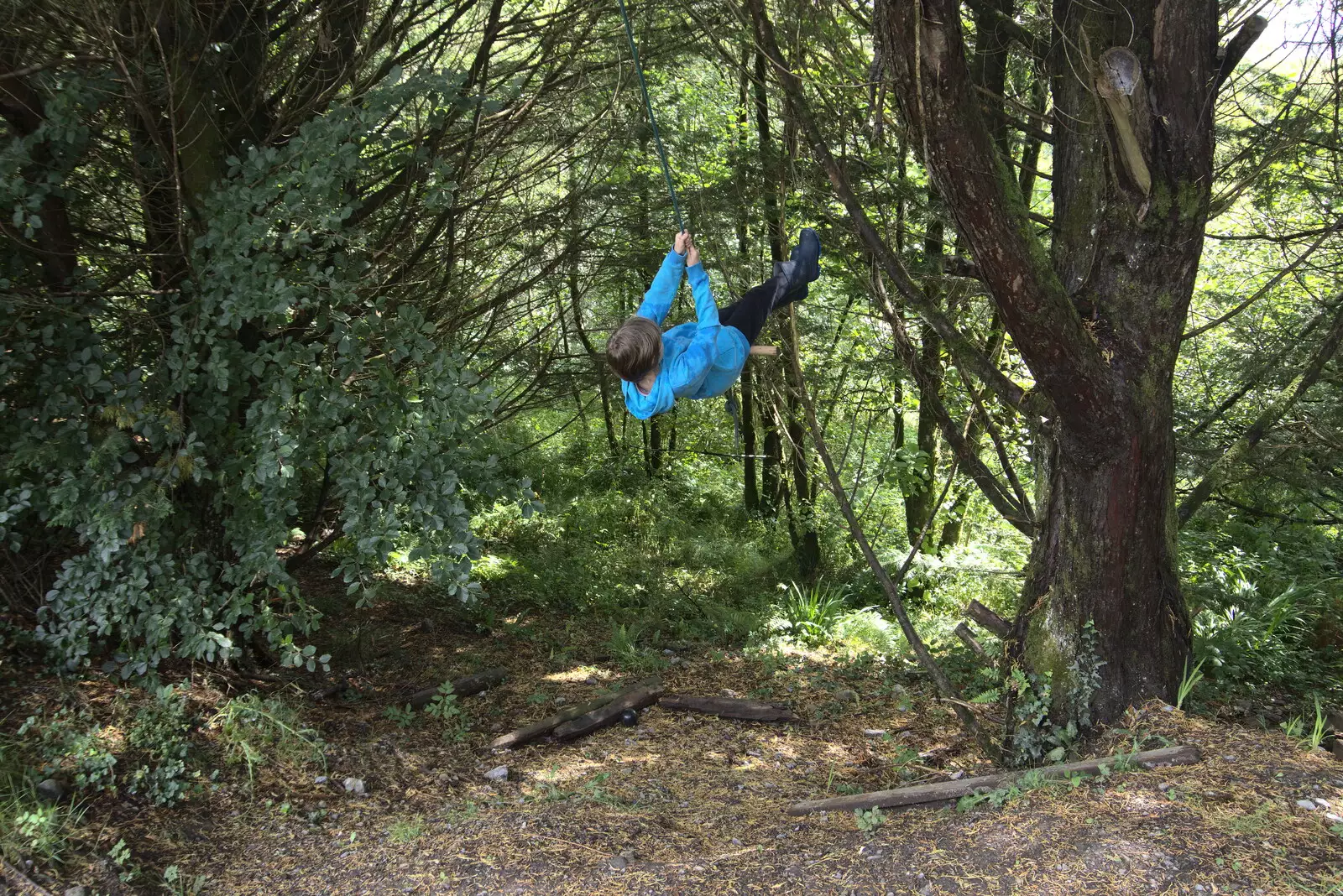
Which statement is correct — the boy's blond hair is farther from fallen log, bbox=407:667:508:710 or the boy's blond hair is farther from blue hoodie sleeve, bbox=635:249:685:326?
fallen log, bbox=407:667:508:710

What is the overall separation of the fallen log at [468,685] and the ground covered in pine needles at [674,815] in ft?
0.27

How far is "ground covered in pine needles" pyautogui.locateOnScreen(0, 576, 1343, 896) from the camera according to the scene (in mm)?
3154

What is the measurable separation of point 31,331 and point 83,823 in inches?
88.1

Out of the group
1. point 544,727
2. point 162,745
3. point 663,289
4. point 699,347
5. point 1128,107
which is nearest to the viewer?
point 1128,107

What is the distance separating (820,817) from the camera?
4062 millimetres

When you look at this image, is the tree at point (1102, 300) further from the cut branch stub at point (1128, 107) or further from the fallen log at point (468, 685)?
the fallen log at point (468, 685)

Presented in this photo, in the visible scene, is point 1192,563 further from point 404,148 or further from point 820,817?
point 404,148

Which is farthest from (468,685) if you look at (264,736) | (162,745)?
(162,745)

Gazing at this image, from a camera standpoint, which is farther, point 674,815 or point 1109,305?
point 674,815

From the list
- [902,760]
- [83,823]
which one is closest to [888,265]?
[902,760]

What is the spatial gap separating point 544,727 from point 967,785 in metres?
2.68

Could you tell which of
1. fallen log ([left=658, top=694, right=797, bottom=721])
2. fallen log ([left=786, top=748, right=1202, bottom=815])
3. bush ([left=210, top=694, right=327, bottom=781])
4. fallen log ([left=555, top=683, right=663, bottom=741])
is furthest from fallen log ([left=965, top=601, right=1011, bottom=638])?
bush ([left=210, top=694, right=327, bottom=781])

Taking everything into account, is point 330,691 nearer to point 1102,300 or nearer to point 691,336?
point 691,336

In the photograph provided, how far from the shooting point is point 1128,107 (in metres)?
3.87
